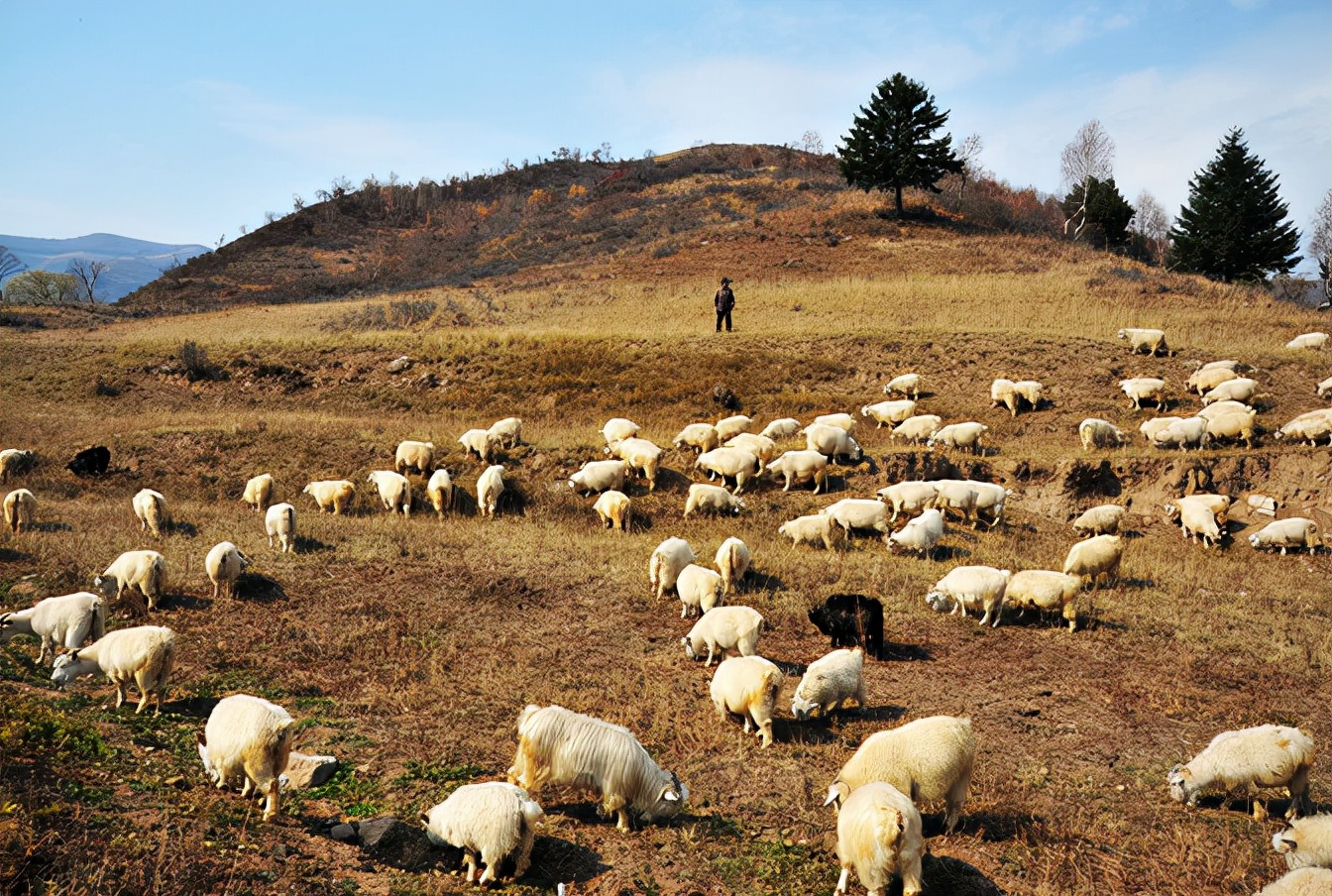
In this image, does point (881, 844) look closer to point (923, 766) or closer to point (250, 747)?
point (923, 766)

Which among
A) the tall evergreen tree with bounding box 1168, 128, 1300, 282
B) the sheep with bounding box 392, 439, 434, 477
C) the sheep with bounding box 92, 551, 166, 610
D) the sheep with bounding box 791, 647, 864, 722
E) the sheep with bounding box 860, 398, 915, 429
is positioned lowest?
the sheep with bounding box 791, 647, 864, 722

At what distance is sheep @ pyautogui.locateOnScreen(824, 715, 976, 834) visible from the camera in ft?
22.5

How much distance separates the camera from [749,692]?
851 centimetres

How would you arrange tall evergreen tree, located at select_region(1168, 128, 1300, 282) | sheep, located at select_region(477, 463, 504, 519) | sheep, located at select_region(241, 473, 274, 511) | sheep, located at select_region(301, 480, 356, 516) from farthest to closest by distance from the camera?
1. tall evergreen tree, located at select_region(1168, 128, 1300, 282)
2. sheep, located at select_region(477, 463, 504, 519)
3. sheep, located at select_region(301, 480, 356, 516)
4. sheep, located at select_region(241, 473, 274, 511)

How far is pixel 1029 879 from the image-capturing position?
6.28m

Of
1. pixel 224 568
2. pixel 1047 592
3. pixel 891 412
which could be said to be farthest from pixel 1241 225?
pixel 224 568

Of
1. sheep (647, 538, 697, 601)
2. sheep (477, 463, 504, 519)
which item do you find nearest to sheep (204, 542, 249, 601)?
sheep (647, 538, 697, 601)

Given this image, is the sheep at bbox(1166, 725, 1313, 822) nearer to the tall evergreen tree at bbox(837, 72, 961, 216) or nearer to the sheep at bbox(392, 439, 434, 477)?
the sheep at bbox(392, 439, 434, 477)

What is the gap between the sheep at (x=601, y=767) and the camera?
6.95 m

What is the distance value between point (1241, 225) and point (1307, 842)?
44.9 m

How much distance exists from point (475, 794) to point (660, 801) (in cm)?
160

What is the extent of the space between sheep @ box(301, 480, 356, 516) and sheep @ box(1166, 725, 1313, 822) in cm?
1573

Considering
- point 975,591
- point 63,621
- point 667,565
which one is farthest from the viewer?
point 667,565

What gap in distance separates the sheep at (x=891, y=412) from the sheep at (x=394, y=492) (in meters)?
12.2
